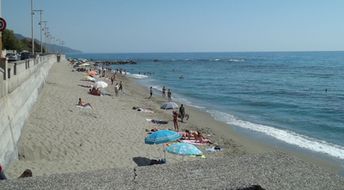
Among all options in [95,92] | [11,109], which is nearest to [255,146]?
[11,109]

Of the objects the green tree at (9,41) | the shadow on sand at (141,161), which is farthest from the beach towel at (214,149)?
the green tree at (9,41)

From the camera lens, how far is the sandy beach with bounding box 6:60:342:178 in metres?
14.2

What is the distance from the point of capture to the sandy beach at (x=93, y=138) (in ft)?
46.7

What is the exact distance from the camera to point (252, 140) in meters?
21.2

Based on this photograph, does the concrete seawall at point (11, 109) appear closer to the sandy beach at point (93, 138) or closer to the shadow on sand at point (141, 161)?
the sandy beach at point (93, 138)

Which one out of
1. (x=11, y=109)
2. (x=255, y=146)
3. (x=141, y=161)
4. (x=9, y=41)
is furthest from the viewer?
(x=9, y=41)

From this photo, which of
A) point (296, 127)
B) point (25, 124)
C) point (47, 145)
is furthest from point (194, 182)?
point (296, 127)

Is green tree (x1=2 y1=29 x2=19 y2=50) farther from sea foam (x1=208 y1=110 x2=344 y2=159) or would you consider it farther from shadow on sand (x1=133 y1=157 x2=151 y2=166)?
shadow on sand (x1=133 y1=157 x2=151 y2=166)

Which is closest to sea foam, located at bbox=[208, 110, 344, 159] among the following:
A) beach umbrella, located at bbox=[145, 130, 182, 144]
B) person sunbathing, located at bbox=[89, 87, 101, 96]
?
beach umbrella, located at bbox=[145, 130, 182, 144]

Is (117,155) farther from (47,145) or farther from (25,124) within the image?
(25,124)

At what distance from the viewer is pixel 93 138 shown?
17578 mm

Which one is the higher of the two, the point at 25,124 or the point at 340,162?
the point at 25,124

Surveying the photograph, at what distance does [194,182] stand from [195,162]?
111 cm

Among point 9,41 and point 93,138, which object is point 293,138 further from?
point 9,41
